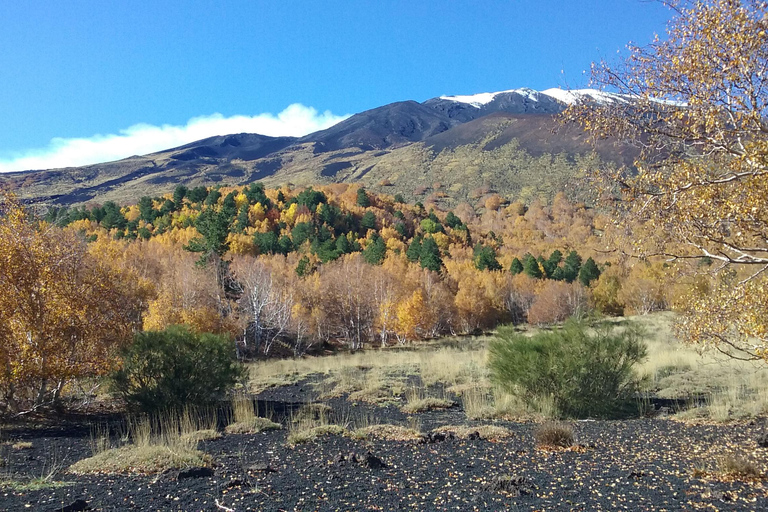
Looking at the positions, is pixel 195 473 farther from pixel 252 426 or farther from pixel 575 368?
pixel 575 368

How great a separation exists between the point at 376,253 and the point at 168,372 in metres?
54.8

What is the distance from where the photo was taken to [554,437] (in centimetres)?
766

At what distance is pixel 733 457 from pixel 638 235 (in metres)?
2.85

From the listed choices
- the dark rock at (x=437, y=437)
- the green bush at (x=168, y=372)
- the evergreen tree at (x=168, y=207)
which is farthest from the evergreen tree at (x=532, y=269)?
the dark rock at (x=437, y=437)

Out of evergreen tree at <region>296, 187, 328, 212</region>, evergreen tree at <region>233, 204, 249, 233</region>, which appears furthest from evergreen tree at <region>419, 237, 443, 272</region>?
evergreen tree at <region>233, 204, 249, 233</region>

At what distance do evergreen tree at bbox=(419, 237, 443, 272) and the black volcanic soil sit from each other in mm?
53274

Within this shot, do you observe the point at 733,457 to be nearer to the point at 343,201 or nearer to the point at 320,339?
the point at 320,339

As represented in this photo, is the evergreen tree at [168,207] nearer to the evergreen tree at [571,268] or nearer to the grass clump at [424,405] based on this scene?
the evergreen tree at [571,268]

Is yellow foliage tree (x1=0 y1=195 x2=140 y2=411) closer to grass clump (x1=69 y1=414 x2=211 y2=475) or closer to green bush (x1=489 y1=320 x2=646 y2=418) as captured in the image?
grass clump (x1=69 y1=414 x2=211 y2=475)

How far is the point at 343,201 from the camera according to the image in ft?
302

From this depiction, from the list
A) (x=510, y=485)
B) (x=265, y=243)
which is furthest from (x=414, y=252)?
(x=510, y=485)

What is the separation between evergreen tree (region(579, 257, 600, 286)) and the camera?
6719 cm

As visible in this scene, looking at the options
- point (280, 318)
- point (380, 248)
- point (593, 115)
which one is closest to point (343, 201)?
point (380, 248)

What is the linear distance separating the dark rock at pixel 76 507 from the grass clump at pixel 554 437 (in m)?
5.91
